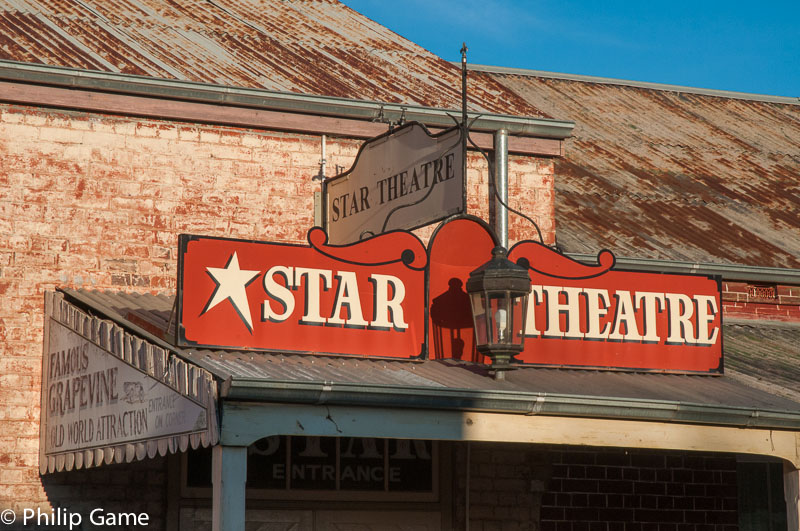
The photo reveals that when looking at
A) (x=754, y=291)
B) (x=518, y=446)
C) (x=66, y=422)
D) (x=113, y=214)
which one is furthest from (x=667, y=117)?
(x=66, y=422)

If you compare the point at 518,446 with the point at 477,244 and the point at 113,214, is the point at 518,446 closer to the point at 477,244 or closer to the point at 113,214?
the point at 477,244

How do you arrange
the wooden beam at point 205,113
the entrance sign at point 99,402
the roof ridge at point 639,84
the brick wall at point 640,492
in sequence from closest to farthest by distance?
the entrance sign at point 99,402
the wooden beam at point 205,113
the brick wall at point 640,492
the roof ridge at point 639,84

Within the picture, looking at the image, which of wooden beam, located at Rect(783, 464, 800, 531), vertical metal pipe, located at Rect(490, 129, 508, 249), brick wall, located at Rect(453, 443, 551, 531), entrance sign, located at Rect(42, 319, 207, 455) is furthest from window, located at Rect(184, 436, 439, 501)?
wooden beam, located at Rect(783, 464, 800, 531)

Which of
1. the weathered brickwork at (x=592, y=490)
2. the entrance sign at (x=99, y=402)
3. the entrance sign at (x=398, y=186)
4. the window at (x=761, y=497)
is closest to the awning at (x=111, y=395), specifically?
the entrance sign at (x=99, y=402)

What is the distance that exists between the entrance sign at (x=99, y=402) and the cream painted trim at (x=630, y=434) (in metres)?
1.96

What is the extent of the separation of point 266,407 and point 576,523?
5024 mm

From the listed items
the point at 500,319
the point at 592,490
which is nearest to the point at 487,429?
the point at 500,319

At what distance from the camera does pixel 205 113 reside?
444 inches

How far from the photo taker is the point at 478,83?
1338 cm

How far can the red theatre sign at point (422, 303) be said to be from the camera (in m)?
8.88

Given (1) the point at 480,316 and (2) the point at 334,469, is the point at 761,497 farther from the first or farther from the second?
(1) the point at 480,316

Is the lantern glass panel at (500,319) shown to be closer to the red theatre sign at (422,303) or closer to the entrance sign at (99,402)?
the red theatre sign at (422,303)

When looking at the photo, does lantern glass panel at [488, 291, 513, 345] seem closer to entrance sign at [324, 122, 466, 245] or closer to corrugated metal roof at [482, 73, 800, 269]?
entrance sign at [324, 122, 466, 245]

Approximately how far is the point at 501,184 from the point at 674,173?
172 inches
